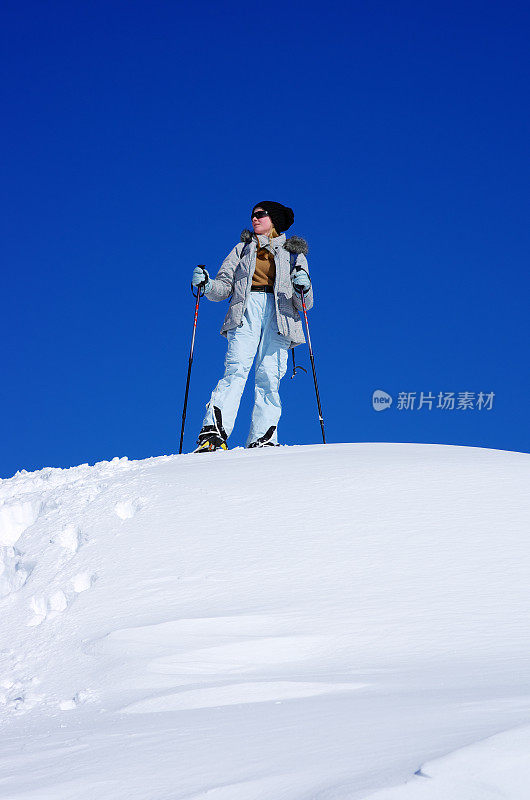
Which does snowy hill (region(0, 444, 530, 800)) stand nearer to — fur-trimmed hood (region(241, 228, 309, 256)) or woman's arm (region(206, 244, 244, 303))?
woman's arm (region(206, 244, 244, 303))

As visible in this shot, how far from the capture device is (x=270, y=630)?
2574 mm

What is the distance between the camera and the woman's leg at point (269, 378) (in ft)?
21.5

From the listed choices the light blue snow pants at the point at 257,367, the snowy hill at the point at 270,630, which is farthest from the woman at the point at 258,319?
the snowy hill at the point at 270,630

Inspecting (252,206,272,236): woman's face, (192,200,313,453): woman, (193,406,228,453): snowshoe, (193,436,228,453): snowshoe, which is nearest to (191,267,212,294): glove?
(192,200,313,453): woman

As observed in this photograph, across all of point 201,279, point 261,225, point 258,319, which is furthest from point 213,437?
point 261,225

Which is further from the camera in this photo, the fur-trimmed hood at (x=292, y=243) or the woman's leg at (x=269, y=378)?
the fur-trimmed hood at (x=292, y=243)

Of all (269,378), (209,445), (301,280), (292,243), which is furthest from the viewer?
(292,243)

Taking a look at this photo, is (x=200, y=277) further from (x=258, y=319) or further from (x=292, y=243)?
(x=292, y=243)

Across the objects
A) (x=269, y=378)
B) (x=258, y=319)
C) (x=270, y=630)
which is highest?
(x=258, y=319)

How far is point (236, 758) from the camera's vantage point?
5.07 feet

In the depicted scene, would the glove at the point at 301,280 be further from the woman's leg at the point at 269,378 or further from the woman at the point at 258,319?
the woman's leg at the point at 269,378

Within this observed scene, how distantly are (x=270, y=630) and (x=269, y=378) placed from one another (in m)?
4.13

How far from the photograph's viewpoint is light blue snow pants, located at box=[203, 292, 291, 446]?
639cm

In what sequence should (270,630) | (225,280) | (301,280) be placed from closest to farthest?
(270,630) → (301,280) → (225,280)
